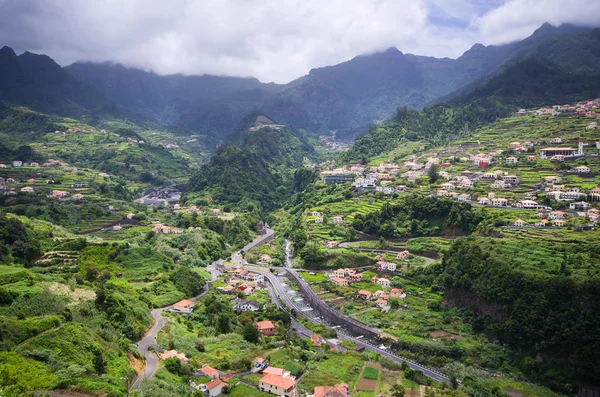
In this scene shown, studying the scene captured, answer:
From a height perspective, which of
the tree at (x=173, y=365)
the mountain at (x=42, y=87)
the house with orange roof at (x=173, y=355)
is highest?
the mountain at (x=42, y=87)

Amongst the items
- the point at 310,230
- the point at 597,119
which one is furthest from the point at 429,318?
the point at 597,119

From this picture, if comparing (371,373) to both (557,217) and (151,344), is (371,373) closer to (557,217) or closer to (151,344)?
(151,344)

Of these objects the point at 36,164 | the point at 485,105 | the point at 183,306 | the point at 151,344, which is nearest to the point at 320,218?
the point at 183,306

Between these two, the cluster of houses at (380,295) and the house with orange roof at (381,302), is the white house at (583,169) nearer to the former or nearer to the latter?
the cluster of houses at (380,295)

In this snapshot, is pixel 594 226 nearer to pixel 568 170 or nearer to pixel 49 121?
pixel 568 170

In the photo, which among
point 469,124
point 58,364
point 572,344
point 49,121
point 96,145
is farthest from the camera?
point 49,121

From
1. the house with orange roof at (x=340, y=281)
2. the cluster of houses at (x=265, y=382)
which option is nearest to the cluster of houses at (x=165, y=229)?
the house with orange roof at (x=340, y=281)
